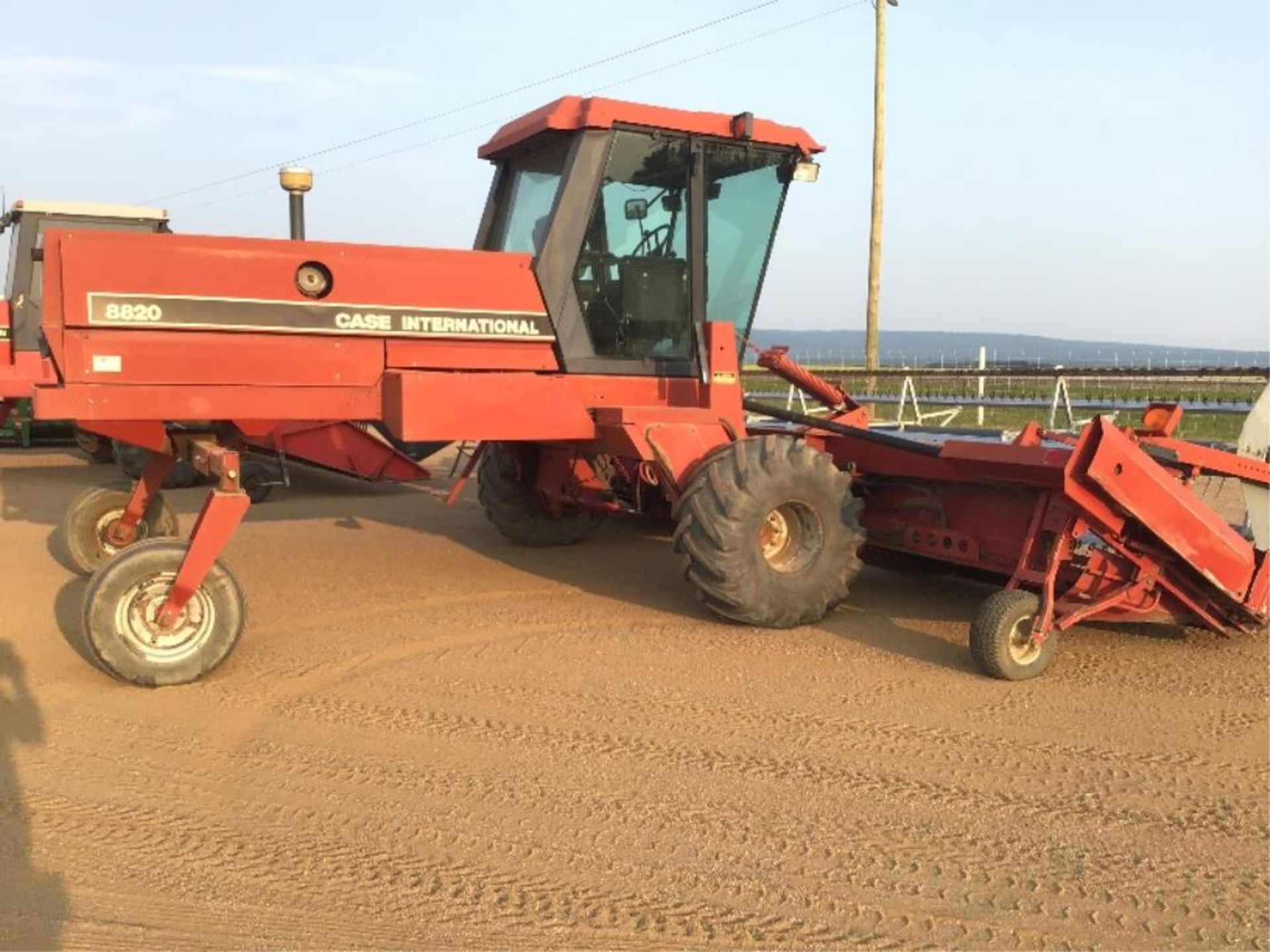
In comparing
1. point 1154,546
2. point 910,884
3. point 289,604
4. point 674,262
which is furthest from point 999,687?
point 289,604

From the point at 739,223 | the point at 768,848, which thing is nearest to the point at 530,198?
the point at 739,223

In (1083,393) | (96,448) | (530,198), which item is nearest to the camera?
(530,198)

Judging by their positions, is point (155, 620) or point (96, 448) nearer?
A: point (155, 620)

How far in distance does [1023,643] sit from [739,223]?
9.29ft

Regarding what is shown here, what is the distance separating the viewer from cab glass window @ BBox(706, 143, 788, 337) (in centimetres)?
626

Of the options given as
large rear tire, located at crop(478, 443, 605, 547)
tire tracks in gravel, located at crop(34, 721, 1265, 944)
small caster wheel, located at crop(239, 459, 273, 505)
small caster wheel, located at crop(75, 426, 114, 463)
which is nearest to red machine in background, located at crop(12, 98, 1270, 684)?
large rear tire, located at crop(478, 443, 605, 547)

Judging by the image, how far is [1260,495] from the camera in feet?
17.0

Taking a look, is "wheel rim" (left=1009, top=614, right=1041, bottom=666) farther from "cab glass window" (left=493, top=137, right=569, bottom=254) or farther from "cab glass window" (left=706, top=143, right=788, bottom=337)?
"cab glass window" (left=493, top=137, right=569, bottom=254)

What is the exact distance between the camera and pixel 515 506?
783cm

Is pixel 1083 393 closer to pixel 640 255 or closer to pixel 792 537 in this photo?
pixel 792 537

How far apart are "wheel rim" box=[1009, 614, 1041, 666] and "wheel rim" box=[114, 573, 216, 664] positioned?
339cm

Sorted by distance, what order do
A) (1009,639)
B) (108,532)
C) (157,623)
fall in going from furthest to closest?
Result: (108,532) < (1009,639) < (157,623)

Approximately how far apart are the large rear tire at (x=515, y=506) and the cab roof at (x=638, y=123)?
7.09ft

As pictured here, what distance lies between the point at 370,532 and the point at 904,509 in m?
4.16
